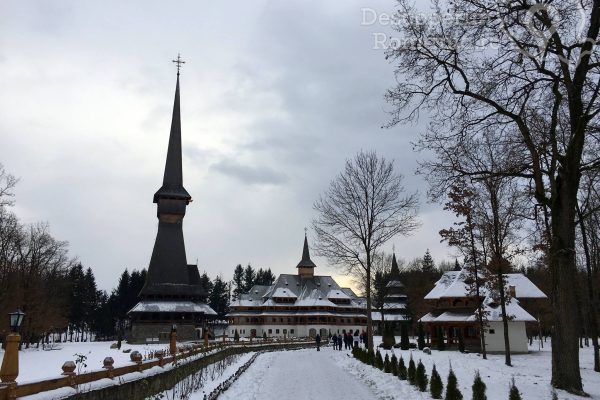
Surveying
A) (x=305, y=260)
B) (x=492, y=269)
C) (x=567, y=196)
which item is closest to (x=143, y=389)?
(x=567, y=196)

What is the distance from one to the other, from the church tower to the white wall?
38175mm

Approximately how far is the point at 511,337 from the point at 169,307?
41675 mm

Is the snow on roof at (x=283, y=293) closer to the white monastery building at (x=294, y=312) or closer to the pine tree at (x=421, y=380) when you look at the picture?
the white monastery building at (x=294, y=312)

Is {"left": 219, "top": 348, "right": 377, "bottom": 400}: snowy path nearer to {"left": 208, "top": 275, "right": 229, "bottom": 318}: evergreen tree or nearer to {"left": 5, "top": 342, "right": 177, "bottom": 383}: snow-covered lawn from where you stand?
{"left": 5, "top": 342, "right": 177, "bottom": 383}: snow-covered lawn

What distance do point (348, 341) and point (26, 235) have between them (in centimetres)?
4232

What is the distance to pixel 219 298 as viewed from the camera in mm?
117000

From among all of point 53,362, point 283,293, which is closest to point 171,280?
point 283,293

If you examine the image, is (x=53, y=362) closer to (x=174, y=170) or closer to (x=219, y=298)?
(x=174, y=170)

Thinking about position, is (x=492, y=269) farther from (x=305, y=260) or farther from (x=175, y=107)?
(x=305, y=260)

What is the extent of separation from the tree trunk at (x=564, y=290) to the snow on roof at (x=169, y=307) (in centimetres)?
5462

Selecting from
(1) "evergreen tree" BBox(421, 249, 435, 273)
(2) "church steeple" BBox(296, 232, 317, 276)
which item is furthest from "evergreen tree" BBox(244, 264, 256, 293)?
(1) "evergreen tree" BBox(421, 249, 435, 273)

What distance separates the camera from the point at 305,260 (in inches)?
3898

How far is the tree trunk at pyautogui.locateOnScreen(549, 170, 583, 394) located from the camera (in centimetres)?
1311

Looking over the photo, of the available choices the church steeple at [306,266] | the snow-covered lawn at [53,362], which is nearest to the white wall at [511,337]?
the snow-covered lawn at [53,362]
